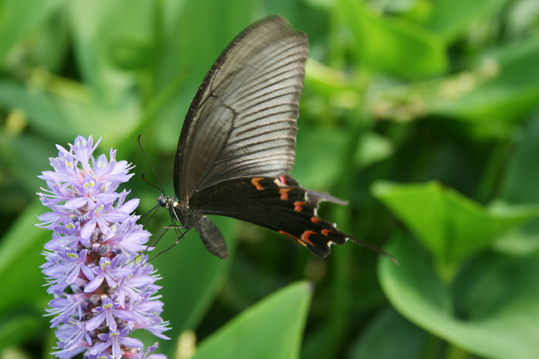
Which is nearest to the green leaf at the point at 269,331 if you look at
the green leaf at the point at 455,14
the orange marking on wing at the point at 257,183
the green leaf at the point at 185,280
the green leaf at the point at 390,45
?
the orange marking on wing at the point at 257,183

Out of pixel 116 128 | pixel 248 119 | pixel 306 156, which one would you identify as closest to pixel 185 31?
pixel 116 128

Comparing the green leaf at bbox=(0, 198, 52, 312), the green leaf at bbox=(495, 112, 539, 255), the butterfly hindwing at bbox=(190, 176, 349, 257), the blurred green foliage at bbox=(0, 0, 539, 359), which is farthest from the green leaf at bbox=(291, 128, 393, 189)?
the green leaf at bbox=(0, 198, 52, 312)

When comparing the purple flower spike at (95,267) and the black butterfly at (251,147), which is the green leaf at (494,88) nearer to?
the black butterfly at (251,147)

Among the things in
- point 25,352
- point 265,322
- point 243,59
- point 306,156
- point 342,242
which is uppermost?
point 243,59

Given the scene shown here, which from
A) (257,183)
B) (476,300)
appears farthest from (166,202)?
(476,300)

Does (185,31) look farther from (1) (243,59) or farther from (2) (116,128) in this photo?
(1) (243,59)

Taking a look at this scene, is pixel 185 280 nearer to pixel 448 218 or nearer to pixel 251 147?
pixel 251 147

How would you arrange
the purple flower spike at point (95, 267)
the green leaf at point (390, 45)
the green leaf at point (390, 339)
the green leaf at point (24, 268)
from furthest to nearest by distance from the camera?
the green leaf at point (390, 339) → the green leaf at point (390, 45) → the green leaf at point (24, 268) → the purple flower spike at point (95, 267)
